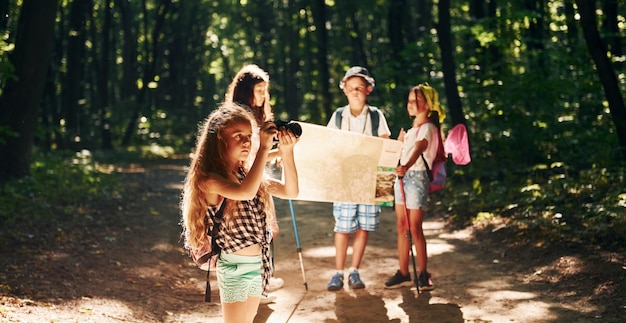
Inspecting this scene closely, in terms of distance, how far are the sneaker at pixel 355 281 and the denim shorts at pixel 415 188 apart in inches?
37.5

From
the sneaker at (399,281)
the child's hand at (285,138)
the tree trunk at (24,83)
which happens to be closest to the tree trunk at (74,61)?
the tree trunk at (24,83)

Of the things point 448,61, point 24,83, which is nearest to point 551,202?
point 448,61

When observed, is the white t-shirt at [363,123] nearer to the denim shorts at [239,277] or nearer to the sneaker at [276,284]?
the sneaker at [276,284]

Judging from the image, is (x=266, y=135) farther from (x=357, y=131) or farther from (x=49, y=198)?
(x=49, y=198)

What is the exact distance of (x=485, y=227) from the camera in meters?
11.1

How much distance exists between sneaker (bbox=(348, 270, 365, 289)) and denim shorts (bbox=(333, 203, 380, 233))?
0.49 m

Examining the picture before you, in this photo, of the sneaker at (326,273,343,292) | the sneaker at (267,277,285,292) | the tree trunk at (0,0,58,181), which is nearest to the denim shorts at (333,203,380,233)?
the sneaker at (326,273,343,292)

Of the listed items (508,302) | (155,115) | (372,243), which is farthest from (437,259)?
(155,115)

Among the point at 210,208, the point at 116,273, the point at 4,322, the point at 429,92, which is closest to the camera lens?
the point at 210,208

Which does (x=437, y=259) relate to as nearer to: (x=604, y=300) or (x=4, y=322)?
(x=604, y=300)

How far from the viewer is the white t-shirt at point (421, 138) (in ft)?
25.0

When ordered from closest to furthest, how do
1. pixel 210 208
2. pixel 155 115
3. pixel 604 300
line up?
pixel 210 208 < pixel 604 300 < pixel 155 115

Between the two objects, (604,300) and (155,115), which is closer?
(604,300)

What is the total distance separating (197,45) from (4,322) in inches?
1917
